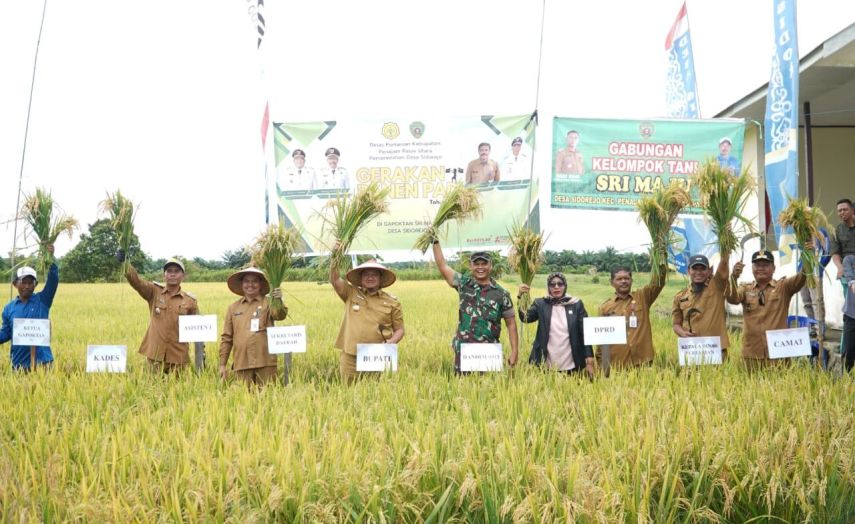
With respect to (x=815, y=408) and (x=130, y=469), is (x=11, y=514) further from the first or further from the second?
(x=815, y=408)

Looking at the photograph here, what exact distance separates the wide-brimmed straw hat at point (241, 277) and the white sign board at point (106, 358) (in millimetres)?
1092

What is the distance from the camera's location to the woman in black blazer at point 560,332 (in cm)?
576

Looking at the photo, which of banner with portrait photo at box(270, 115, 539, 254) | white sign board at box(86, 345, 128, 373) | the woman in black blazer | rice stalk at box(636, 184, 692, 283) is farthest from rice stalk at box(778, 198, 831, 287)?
white sign board at box(86, 345, 128, 373)

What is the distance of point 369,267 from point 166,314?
6.58 feet

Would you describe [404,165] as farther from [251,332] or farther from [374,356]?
[374,356]

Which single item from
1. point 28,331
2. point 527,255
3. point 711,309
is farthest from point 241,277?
point 711,309

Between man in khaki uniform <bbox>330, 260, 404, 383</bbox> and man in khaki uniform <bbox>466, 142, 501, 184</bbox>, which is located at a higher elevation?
man in khaki uniform <bbox>466, 142, 501, 184</bbox>

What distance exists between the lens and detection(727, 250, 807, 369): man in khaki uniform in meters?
5.81

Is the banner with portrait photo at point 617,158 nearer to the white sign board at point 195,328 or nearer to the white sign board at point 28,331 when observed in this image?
the white sign board at point 195,328

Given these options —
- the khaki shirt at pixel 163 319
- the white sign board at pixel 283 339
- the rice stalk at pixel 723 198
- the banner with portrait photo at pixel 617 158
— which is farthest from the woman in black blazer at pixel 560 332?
the khaki shirt at pixel 163 319

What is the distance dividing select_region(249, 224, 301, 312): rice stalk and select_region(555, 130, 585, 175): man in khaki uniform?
4053 mm

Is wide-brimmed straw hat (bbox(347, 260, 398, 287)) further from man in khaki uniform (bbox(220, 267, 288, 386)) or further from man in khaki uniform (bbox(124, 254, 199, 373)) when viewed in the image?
man in khaki uniform (bbox(124, 254, 199, 373))

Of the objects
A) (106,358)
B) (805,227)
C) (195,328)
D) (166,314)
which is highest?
(805,227)

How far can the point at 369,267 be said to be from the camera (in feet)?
19.2
